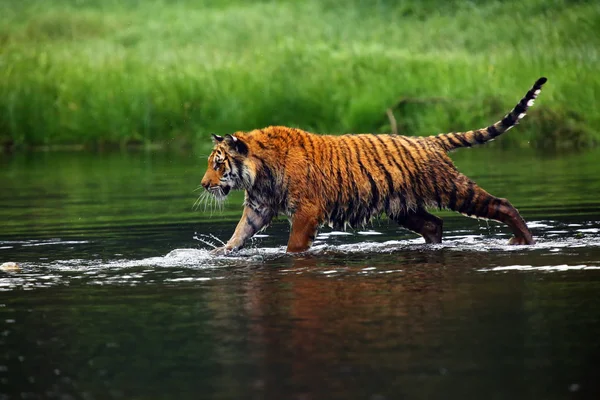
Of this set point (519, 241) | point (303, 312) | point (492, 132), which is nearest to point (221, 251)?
point (519, 241)

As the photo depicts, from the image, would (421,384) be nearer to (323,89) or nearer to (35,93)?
(323,89)

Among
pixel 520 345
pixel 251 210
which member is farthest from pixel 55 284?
pixel 520 345

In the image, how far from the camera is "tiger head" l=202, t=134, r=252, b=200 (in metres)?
11.3

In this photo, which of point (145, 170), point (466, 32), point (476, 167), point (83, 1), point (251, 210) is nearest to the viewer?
point (251, 210)

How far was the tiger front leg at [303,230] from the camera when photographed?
1105cm

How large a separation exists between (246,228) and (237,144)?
71cm

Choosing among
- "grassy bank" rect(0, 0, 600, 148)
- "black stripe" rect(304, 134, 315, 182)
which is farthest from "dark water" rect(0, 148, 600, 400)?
"grassy bank" rect(0, 0, 600, 148)

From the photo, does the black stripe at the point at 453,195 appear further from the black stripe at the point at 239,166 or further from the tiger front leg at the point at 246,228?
the black stripe at the point at 239,166

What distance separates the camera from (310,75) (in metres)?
27.5

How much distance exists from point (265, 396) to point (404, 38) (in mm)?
26736

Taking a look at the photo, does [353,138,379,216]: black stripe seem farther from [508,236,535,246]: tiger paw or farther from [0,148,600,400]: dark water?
[508,236,535,246]: tiger paw

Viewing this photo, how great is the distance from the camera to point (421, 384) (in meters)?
5.93

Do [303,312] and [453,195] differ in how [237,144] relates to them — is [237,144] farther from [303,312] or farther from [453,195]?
[303,312]

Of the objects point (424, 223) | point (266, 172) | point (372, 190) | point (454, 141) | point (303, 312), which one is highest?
point (454, 141)
